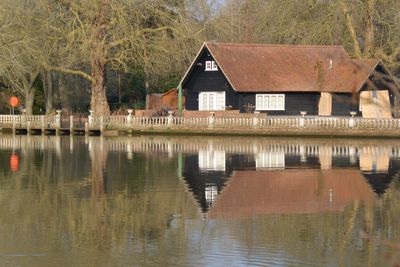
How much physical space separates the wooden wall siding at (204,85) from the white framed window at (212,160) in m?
17.0

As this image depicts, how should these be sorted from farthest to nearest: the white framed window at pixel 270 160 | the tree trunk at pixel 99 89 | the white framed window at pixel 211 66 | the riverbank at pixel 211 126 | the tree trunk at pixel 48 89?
→ the tree trunk at pixel 48 89
the white framed window at pixel 211 66
the tree trunk at pixel 99 89
the riverbank at pixel 211 126
the white framed window at pixel 270 160

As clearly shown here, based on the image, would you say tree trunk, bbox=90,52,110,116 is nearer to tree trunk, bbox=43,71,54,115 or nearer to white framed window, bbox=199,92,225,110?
white framed window, bbox=199,92,225,110

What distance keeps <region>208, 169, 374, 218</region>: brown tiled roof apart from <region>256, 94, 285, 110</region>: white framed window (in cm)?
2593

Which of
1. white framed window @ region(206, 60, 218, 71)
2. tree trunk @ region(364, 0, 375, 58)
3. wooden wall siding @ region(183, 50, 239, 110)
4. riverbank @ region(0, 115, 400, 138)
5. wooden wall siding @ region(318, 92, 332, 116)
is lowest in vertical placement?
riverbank @ region(0, 115, 400, 138)

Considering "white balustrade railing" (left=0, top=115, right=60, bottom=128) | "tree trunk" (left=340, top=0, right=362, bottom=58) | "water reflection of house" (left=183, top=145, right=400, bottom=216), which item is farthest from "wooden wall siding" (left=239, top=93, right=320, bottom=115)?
"water reflection of house" (left=183, top=145, right=400, bottom=216)

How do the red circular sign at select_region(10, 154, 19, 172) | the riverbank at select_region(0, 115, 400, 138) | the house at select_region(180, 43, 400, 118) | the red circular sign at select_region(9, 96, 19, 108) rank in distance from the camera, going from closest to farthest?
the red circular sign at select_region(10, 154, 19, 172) < the riverbank at select_region(0, 115, 400, 138) < the house at select_region(180, 43, 400, 118) < the red circular sign at select_region(9, 96, 19, 108)

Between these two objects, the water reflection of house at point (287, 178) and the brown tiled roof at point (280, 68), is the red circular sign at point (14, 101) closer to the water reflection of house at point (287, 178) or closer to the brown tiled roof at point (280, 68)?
the brown tiled roof at point (280, 68)

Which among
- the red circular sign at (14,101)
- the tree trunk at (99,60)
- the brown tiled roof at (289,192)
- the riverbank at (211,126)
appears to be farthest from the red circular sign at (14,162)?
the red circular sign at (14,101)

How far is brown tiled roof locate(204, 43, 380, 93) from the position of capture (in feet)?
184

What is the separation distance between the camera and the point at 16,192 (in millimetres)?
24984

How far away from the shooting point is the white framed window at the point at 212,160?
32.3m

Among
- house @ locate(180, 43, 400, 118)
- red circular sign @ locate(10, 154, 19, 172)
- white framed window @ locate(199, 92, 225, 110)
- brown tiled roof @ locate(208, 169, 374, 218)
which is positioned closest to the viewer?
brown tiled roof @ locate(208, 169, 374, 218)

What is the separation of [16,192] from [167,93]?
39514mm

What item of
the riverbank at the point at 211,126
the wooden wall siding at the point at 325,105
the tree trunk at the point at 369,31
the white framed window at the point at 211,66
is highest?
the tree trunk at the point at 369,31
